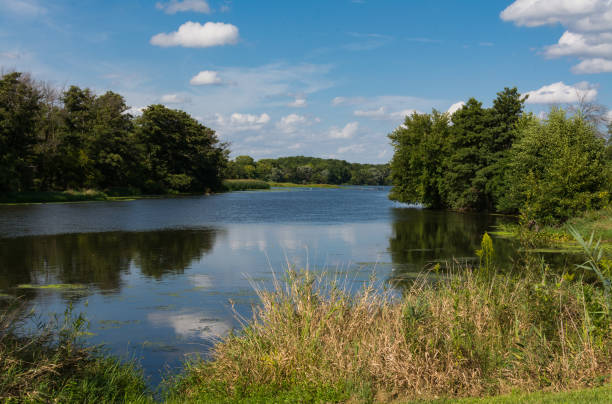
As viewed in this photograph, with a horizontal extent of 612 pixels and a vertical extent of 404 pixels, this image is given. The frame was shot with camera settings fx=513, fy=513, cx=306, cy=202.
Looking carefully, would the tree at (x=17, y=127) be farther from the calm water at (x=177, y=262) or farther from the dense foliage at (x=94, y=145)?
the calm water at (x=177, y=262)

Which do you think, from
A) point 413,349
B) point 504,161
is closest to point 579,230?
point 504,161

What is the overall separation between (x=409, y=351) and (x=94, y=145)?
68660 mm

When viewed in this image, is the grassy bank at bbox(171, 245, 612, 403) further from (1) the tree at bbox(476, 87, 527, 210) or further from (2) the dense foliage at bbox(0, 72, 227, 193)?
(2) the dense foliage at bbox(0, 72, 227, 193)

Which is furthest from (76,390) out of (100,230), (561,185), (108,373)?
(561,185)

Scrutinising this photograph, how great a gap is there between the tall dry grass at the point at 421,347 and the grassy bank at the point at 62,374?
0.81 metres

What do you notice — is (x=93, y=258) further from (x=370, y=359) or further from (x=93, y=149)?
(x=93, y=149)

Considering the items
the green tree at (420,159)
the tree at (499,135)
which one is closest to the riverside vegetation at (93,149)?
the green tree at (420,159)

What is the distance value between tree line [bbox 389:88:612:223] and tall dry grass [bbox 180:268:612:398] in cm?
588

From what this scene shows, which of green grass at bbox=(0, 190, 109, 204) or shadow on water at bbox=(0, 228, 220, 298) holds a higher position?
green grass at bbox=(0, 190, 109, 204)

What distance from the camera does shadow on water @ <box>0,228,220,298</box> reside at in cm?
1413

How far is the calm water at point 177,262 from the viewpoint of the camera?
10.0 meters

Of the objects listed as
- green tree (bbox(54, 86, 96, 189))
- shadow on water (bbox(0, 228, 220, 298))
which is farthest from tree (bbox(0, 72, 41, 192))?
Result: shadow on water (bbox(0, 228, 220, 298))

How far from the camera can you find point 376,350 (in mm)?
6770

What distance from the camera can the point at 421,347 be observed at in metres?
6.72
